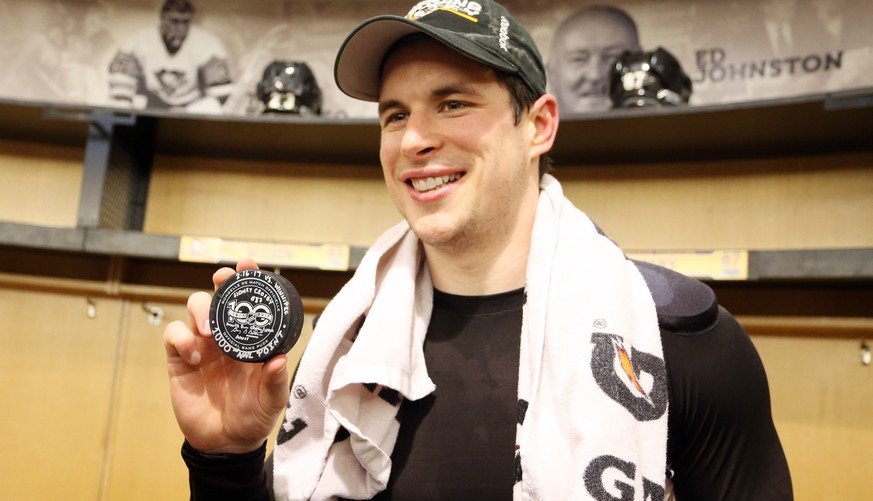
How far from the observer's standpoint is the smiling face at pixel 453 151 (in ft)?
3.53

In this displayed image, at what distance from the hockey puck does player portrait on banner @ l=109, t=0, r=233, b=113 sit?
222 centimetres

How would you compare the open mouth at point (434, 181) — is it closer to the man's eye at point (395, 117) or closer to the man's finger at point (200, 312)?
the man's eye at point (395, 117)

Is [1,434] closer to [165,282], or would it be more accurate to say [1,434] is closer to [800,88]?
[165,282]

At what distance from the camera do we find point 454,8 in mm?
1113

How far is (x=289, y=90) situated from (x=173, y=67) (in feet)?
2.56

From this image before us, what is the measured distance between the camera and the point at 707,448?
983 millimetres

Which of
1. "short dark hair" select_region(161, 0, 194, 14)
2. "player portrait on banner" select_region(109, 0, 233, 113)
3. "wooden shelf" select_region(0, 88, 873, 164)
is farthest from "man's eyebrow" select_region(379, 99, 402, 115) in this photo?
"short dark hair" select_region(161, 0, 194, 14)

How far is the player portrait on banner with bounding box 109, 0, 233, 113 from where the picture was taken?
9.96 feet

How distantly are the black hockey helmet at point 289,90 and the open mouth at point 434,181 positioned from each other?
5.41 feet

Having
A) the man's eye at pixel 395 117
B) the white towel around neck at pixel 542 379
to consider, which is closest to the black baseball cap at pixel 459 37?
the man's eye at pixel 395 117

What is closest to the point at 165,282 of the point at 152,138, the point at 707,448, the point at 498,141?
the point at 152,138

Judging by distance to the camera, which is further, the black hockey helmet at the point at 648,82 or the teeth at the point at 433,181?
the black hockey helmet at the point at 648,82

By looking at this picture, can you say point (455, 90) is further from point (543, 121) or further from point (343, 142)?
point (343, 142)

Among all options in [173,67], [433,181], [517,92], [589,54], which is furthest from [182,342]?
[173,67]
